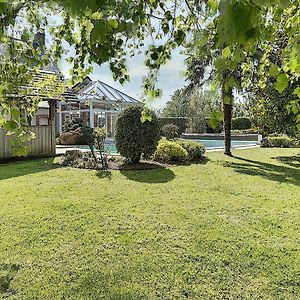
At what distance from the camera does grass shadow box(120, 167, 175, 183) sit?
10.2 metres

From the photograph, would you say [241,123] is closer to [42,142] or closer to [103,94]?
[103,94]

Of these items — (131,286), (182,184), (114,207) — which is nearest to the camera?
(131,286)

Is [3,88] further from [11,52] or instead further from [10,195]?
[10,195]

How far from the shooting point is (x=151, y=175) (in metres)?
10.9

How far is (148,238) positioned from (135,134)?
7321 millimetres

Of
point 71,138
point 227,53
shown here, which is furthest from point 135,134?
point 71,138

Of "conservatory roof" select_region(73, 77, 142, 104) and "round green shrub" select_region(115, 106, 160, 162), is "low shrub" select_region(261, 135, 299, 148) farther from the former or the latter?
"round green shrub" select_region(115, 106, 160, 162)

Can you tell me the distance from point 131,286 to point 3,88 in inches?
103

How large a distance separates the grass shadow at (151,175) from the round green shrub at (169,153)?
5.22ft

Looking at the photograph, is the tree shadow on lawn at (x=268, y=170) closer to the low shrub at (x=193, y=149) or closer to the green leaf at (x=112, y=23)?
the low shrub at (x=193, y=149)

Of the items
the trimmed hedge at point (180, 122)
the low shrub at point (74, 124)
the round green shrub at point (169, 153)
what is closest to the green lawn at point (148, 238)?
the round green shrub at point (169, 153)

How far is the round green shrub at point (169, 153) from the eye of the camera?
1370 cm

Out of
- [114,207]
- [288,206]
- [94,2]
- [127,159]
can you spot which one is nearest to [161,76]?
[94,2]

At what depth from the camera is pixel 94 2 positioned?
119 cm
